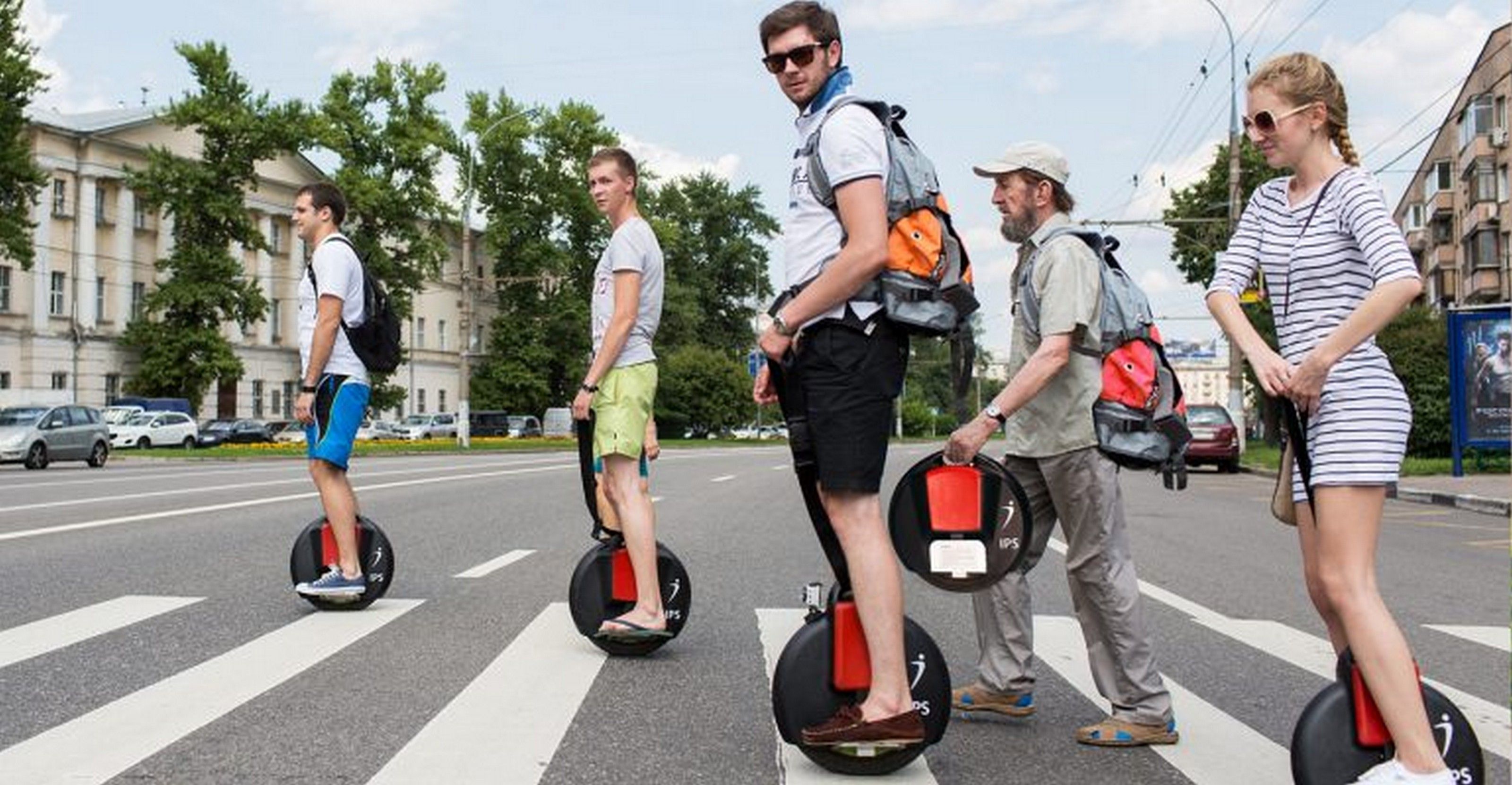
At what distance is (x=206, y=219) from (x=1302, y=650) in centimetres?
5216

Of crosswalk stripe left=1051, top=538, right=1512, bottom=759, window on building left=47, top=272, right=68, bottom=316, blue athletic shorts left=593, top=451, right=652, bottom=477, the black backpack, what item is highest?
window on building left=47, top=272, right=68, bottom=316

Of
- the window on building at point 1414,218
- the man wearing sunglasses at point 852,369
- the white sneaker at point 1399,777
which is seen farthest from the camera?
the window on building at point 1414,218

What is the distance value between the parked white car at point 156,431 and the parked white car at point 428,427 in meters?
13.7

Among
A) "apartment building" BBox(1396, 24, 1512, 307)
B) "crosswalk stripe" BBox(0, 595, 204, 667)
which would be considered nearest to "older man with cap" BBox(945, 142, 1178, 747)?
"crosswalk stripe" BBox(0, 595, 204, 667)

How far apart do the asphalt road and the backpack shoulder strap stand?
4.94ft

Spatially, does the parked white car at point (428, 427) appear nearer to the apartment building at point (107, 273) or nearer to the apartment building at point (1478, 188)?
the apartment building at point (107, 273)

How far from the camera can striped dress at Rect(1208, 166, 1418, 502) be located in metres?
3.09

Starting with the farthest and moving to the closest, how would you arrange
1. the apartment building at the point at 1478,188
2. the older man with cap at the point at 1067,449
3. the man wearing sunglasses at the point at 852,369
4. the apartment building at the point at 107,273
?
the apartment building at the point at 1478,188 → the apartment building at the point at 107,273 → the older man with cap at the point at 1067,449 → the man wearing sunglasses at the point at 852,369

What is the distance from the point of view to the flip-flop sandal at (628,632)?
5344mm

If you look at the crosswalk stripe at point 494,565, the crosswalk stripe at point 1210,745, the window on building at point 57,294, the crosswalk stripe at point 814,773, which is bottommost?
the crosswalk stripe at point 1210,745

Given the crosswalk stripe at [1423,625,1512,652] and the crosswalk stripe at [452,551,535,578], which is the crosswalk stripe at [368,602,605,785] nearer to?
the crosswalk stripe at [452,551,535,578]

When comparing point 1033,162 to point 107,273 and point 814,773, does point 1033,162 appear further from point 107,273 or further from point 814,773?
point 107,273

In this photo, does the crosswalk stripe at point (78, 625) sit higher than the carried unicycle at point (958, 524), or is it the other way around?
the carried unicycle at point (958, 524)

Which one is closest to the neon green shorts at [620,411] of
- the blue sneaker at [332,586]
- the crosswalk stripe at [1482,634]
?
the blue sneaker at [332,586]
